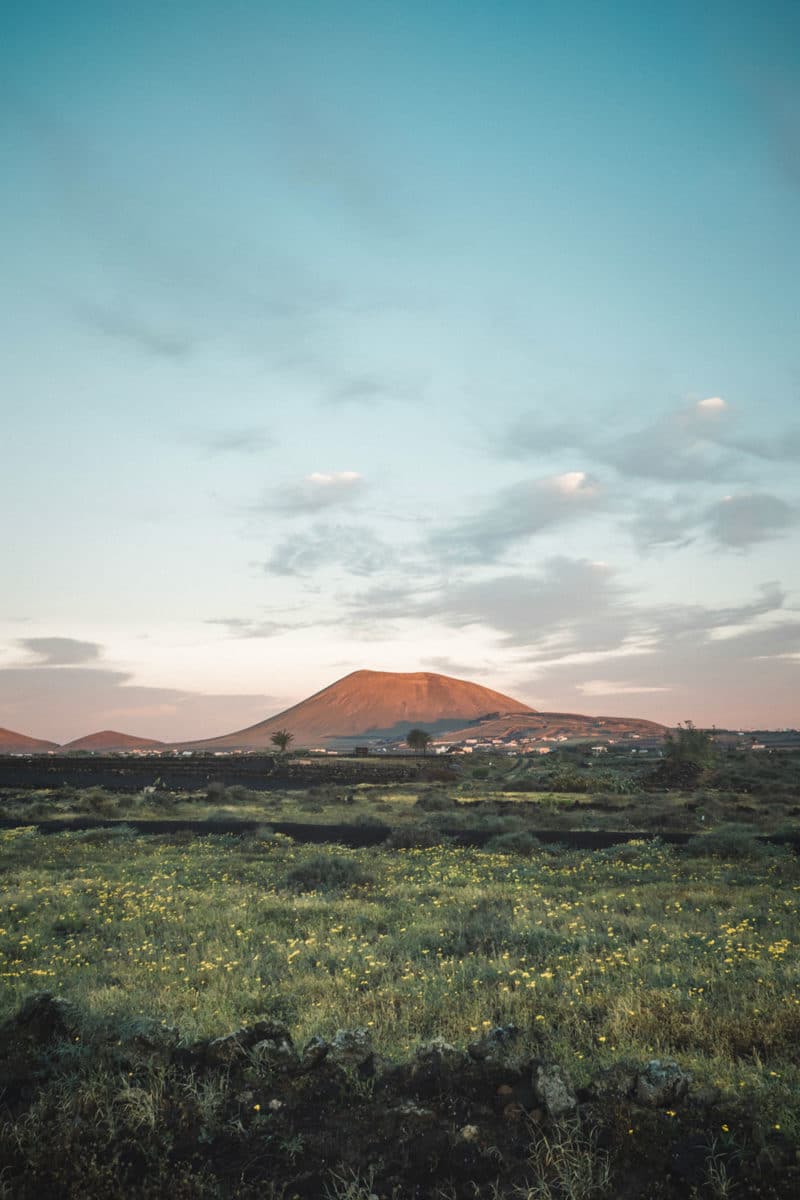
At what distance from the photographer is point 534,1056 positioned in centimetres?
700

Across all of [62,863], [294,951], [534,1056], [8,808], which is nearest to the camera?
[534,1056]

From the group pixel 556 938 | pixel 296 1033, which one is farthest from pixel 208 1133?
pixel 556 938

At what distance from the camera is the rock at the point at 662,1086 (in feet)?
19.9

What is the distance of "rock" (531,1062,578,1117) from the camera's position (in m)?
6.07

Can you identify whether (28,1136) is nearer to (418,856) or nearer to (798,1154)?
(798,1154)

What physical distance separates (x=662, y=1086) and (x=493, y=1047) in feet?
5.88

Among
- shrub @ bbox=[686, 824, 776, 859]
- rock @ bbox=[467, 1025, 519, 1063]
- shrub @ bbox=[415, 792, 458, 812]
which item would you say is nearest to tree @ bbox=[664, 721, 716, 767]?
shrub @ bbox=[415, 792, 458, 812]

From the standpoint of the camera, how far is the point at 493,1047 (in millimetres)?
7148

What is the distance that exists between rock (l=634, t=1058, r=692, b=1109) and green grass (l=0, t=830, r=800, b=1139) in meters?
0.67

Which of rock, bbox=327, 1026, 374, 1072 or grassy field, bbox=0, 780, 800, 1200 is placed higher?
rock, bbox=327, 1026, 374, 1072

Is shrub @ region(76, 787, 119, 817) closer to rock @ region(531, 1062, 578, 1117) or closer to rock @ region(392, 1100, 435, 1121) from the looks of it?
rock @ region(392, 1100, 435, 1121)

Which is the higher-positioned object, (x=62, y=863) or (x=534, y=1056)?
(x=534, y=1056)

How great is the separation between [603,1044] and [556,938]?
4.49m

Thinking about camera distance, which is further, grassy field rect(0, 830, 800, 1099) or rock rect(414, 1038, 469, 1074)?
grassy field rect(0, 830, 800, 1099)
